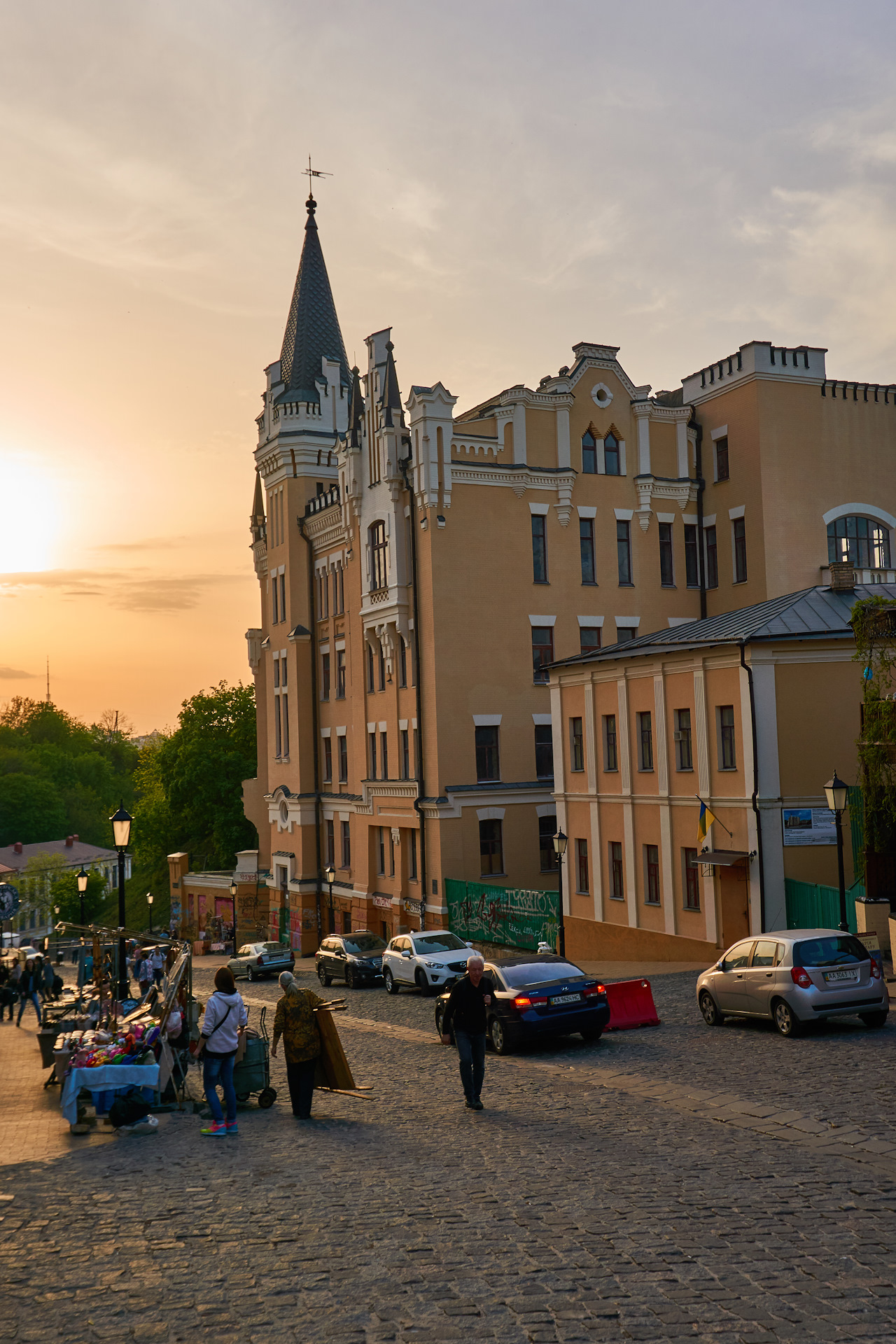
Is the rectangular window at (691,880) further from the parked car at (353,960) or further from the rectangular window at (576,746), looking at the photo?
the parked car at (353,960)

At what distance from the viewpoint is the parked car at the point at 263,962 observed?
42844 millimetres

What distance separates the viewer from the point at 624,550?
4453 centimetres

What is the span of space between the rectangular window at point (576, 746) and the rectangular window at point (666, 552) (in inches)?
499

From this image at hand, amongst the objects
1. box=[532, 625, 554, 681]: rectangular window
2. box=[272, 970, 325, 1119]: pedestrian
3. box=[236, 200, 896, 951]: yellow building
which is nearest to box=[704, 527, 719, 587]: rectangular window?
box=[236, 200, 896, 951]: yellow building

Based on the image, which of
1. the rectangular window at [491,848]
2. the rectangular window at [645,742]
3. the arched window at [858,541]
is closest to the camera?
the rectangular window at [645,742]

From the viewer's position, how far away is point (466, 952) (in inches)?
1140

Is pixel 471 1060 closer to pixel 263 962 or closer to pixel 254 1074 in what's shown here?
pixel 254 1074

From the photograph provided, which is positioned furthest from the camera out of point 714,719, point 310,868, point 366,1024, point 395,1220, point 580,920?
point 310,868

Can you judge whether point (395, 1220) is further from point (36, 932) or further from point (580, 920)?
point (36, 932)

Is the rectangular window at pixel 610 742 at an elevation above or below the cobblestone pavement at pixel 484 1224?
above

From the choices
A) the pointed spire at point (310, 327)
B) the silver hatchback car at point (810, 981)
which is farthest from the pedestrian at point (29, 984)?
the pointed spire at point (310, 327)

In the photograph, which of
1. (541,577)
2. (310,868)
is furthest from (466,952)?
(310,868)

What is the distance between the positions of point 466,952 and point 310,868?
23.4m

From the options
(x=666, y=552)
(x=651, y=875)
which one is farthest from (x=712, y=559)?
(x=651, y=875)
